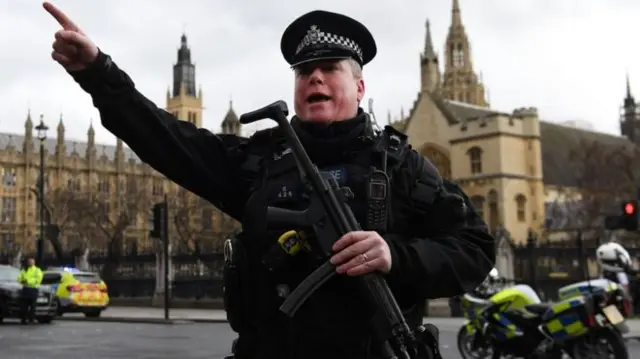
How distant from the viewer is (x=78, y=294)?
2391cm

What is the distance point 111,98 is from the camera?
2406mm

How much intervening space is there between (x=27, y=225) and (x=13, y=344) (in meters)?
84.8

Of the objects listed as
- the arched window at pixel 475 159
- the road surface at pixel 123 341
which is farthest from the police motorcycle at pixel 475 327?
the arched window at pixel 475 159

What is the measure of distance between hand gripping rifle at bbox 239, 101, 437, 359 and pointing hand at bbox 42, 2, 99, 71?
0.58m


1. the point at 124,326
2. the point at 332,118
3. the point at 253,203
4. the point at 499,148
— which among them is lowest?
the point at 124,326

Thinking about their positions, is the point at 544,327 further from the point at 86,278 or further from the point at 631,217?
the point at 86,278

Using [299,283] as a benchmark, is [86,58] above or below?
above

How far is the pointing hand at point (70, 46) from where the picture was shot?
229cm

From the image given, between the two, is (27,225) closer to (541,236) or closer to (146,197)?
(146,197)

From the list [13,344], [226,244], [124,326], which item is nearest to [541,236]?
[124,326]

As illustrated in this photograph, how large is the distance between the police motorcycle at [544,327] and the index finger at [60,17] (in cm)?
770

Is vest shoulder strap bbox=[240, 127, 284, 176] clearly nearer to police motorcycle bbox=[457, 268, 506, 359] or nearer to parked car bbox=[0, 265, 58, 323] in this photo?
police motorcycle bbox=[457, 268, 506, 359]

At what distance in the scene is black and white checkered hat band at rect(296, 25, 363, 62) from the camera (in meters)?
2.58

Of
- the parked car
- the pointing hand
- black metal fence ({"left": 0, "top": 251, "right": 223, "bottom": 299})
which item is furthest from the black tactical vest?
black metal fence ({"left": 0, "top": 251, "right": 223, "bottom": 299})
